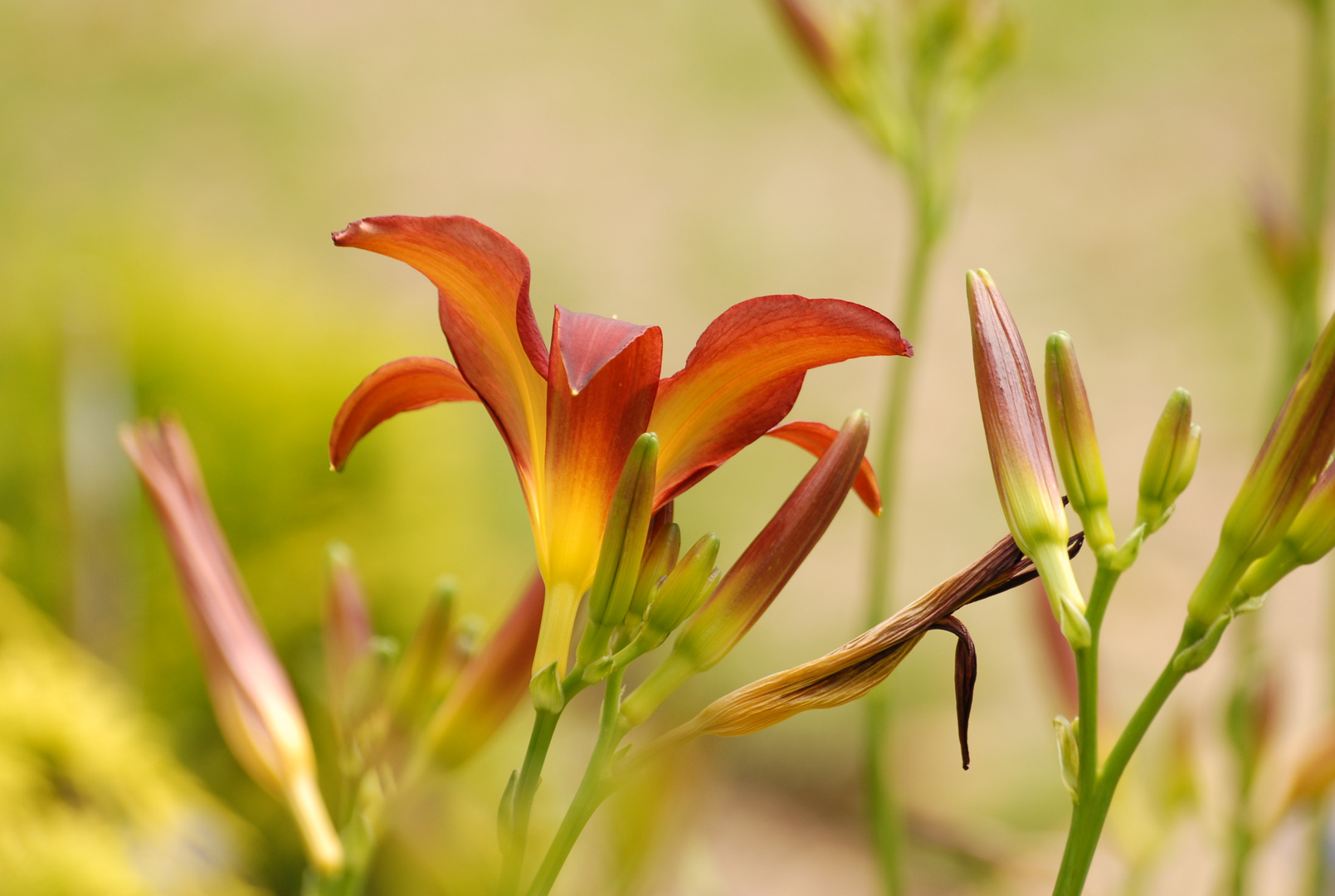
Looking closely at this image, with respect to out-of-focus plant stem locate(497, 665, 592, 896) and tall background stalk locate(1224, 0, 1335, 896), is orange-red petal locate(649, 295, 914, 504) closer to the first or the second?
out-of-focus plant stem locate(497, 665, 592, 896)

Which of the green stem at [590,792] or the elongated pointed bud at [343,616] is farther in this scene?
the elongated pointed bud at [343,616]

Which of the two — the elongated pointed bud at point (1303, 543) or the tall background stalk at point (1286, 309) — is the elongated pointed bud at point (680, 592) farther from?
the tall background stalk at point (1286, 309)

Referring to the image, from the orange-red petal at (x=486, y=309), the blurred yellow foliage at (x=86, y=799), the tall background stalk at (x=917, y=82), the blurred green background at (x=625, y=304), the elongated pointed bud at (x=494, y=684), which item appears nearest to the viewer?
the orange-red petal at (x=486, y=309)

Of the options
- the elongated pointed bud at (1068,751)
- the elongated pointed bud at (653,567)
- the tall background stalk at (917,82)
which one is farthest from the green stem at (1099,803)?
the tall background stalk at (917,82)

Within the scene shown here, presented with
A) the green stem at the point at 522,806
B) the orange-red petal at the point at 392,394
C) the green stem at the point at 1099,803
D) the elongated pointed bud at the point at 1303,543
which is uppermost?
the elongated pointed bud at the point at 1303,543

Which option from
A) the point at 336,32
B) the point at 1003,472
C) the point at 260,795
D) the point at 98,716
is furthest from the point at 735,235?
the point at 1003,472
